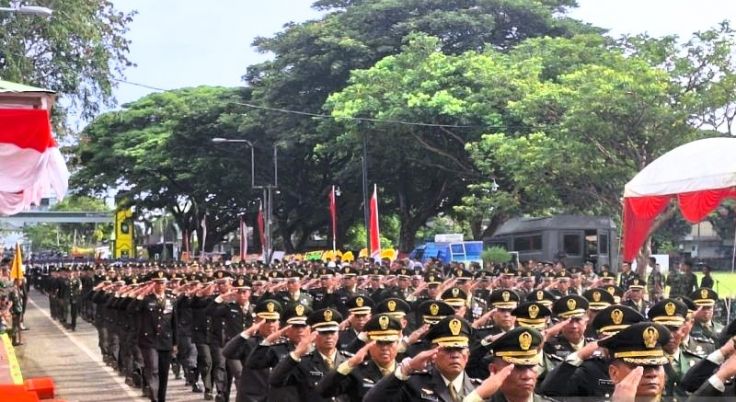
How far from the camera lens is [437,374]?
19.4 feet

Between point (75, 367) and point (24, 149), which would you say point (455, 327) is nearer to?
point (24, 149)

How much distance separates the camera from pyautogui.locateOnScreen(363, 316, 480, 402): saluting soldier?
582cm

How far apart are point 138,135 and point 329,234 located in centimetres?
1014

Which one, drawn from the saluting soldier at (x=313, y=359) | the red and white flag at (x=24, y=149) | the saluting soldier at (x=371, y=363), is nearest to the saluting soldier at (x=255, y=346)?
the saluting soldier at (x=313, y=359)

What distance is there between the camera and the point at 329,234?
5044cm

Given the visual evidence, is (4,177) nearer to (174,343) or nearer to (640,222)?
(174,343)

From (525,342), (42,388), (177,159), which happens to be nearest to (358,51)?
(177,159)

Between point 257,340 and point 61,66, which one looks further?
point 61,66

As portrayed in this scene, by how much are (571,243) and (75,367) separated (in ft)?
57.7

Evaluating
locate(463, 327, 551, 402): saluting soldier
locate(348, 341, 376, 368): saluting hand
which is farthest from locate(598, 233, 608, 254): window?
locate(463, 327, 551, 402): saluting soldier

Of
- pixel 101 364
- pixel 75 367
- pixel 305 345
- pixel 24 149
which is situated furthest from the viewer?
pixel 101 364

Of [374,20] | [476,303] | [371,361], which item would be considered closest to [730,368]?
[371,361]

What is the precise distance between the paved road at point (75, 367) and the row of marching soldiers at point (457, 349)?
3.06ft

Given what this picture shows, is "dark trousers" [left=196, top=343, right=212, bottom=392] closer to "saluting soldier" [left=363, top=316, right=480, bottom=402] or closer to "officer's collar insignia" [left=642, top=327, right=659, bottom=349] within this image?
"saluting soldier" [left=363, top=316, right=480, bottom=402]
